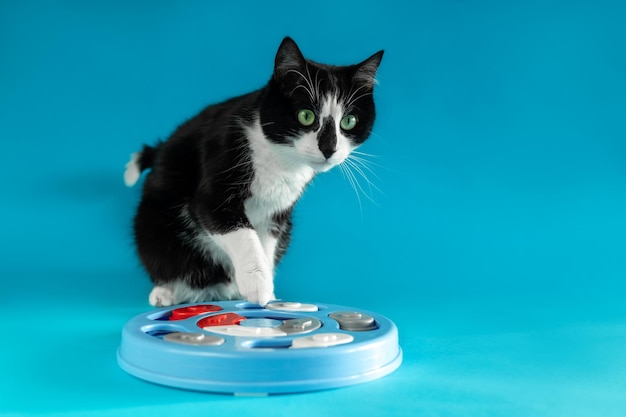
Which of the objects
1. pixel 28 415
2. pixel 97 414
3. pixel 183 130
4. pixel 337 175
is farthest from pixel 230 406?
pixel 337 175

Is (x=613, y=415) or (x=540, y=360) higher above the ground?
(x=540, y=360)

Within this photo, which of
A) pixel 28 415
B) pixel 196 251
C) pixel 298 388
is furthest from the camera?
pixel 196 251

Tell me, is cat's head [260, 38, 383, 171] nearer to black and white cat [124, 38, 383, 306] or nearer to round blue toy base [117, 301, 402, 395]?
black and white cat [124, 38, 383, 306]

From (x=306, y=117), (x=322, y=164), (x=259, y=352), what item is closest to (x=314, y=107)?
(x=306, y=117)

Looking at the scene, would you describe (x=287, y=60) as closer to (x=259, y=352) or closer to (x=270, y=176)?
(x=270, y=176)

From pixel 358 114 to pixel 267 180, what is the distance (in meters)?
0.30

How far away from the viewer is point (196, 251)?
2041mm

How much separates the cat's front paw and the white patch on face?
30cm

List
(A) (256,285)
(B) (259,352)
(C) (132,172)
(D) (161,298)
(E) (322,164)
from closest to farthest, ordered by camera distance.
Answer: (B) (259,352) < (A) (256,285) < (E) (322,164) < (D) (161,298) < (C) (132,172)

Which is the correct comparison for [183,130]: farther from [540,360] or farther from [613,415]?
[613,415]

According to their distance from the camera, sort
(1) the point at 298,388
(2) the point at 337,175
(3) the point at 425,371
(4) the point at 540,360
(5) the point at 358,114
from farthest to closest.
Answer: (2) the point at 337,175 → (5) the point at 358,114 → (4) the point at 540,360 → (3) the point at 425,371 → (1) the point at 298,388

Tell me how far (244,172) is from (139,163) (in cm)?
59

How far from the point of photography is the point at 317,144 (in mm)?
1637

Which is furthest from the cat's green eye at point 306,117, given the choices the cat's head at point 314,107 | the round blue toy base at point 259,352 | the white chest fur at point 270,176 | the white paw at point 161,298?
the white paw at point 161,298
